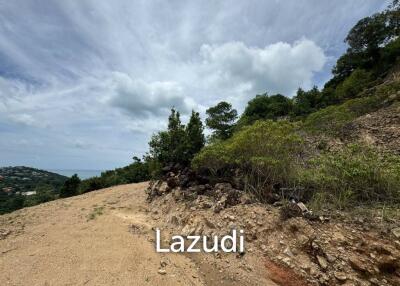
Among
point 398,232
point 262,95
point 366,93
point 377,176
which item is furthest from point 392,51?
point 398,232

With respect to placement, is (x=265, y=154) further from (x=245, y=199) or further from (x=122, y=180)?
(x=122, y=180)

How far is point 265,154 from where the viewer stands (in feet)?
34.0

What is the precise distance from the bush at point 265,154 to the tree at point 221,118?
17540 millimetres

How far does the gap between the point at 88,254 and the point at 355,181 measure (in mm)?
9017

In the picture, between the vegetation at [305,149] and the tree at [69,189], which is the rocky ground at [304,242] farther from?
the tree at [69,189]

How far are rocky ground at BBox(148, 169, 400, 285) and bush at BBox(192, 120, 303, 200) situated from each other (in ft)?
4.00

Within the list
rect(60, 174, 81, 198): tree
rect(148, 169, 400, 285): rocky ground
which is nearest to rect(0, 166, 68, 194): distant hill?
rect(60, 174, 81, 198): tree

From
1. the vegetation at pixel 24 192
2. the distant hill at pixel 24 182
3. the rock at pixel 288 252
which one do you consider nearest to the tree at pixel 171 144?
the rock at pixel 288 252

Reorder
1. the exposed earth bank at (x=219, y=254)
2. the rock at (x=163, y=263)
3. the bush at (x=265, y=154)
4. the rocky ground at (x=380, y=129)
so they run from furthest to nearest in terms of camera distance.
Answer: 1. the rocky ground at (x=380, y=129)
2. the bush at (x=265, y=154)
3. the rock at (x=163, y=263)
4. the exposed earth bank at (x=219, y=254)

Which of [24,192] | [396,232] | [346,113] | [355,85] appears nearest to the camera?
[396,232]

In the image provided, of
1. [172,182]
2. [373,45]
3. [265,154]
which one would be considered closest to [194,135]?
[172,182]

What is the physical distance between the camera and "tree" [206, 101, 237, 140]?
94.3 feet

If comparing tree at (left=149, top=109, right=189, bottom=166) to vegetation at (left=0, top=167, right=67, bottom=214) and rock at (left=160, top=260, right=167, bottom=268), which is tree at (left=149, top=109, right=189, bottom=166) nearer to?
rock at (left=160, top=260, right=167, bottom=268)

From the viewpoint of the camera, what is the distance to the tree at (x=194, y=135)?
15.0 m
